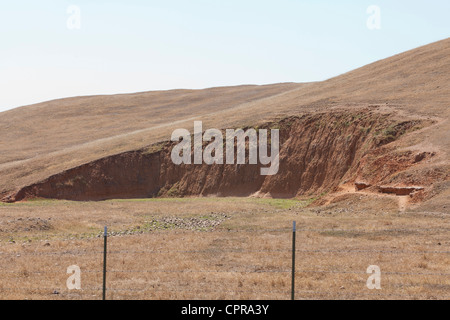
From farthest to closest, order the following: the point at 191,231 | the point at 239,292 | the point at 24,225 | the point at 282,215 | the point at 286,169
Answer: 1. the point at 286,169
2. the point at 282,215
3. the point at 24,225
4. the point at 191,231
5. the point at 239,292

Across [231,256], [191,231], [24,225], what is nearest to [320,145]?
[191,231]

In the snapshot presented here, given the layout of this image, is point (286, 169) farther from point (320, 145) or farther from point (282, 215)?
point (282, 215)

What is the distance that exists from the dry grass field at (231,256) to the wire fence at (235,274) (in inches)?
1.0

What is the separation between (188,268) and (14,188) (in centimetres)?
3805

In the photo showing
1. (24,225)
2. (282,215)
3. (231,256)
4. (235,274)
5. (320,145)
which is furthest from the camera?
(320,145)

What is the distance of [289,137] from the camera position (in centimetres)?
4641

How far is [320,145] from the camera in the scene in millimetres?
42875

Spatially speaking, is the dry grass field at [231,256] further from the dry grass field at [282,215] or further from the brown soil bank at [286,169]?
the brown soil bank at [286,169]

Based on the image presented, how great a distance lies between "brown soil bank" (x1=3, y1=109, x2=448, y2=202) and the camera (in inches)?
1438

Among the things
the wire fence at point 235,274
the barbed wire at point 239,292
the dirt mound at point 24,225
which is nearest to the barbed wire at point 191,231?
the dirt mound at point 24,225

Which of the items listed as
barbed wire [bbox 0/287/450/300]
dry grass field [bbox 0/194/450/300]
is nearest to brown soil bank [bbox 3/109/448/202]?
dry grass field [bbox 0/194/450/300]

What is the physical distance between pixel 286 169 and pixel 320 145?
3279mm

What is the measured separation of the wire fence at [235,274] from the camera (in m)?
11.9
